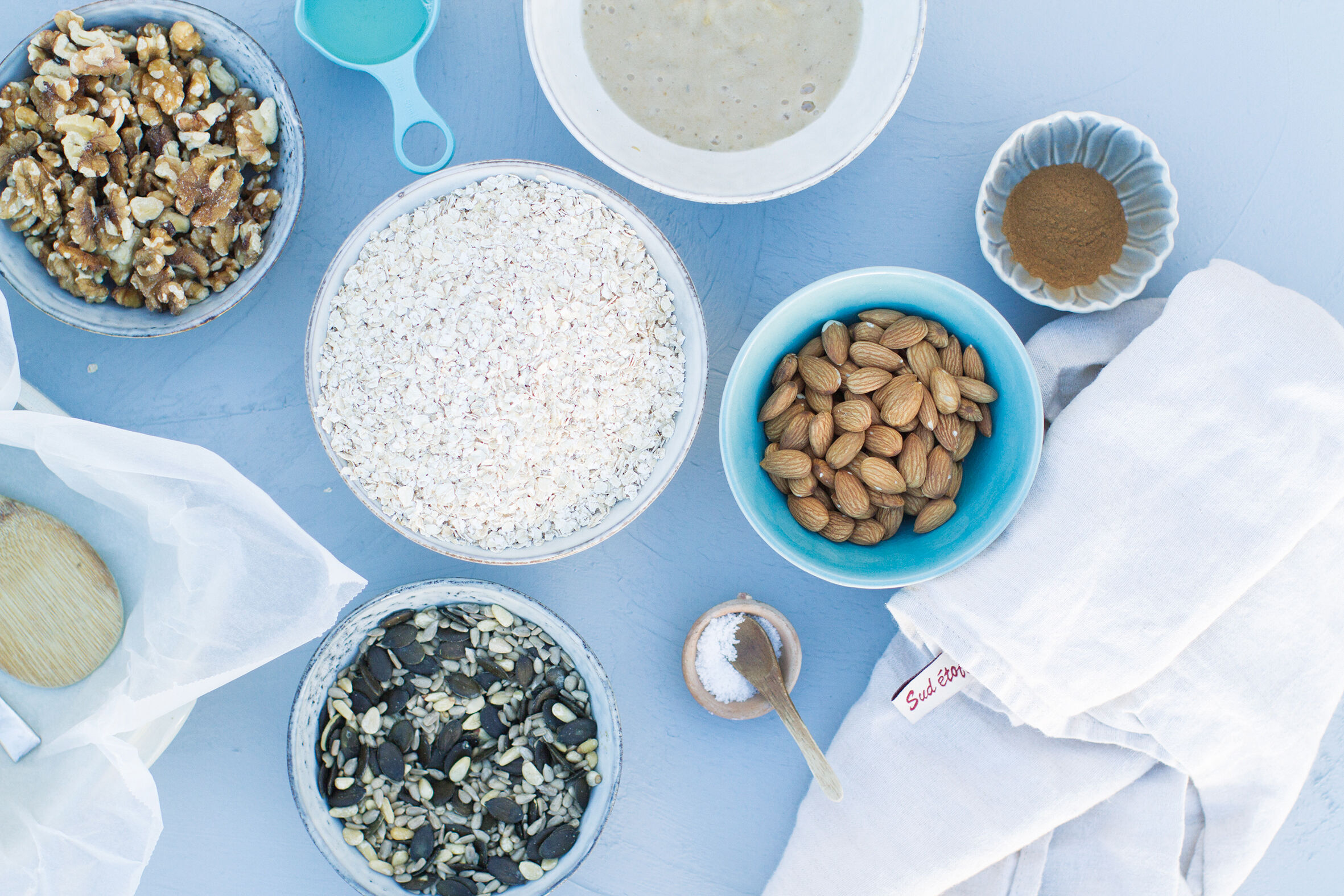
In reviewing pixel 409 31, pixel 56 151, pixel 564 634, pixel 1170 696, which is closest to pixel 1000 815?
pixel 1170 696

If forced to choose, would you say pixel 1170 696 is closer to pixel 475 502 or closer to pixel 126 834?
pixel 475 502

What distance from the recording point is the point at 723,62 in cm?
96

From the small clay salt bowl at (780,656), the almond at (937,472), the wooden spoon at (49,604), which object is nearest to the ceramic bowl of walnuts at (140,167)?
the wooden spoon at (49,604)

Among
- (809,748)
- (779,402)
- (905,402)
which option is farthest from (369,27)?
(809,748)

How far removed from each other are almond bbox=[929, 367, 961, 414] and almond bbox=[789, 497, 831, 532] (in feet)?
0.54

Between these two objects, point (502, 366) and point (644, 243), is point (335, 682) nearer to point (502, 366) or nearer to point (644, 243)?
point (502, 366)

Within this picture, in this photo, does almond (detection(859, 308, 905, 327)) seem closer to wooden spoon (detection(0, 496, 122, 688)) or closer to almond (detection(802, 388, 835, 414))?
almond (detection(802, 388, 835, 414))

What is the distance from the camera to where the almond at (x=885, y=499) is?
0.95m

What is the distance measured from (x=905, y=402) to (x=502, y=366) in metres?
0.43

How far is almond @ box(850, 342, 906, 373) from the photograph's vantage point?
951 millimetres

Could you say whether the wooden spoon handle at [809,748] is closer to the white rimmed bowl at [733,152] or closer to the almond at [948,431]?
the almond at [948,431]

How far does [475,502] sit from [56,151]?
60 centimetres

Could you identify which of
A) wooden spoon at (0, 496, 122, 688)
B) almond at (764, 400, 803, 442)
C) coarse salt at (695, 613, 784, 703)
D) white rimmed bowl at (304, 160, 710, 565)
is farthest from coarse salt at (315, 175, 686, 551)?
wooden spoon at (0, 496, 122, 688)

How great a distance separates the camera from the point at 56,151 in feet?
3.14
